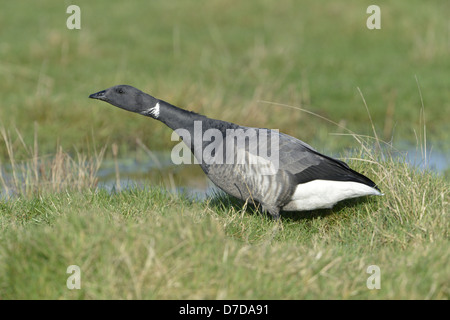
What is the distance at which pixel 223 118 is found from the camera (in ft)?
34.5

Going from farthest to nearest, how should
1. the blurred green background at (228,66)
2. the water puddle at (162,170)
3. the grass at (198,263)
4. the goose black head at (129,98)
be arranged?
the blurred green background at (228,66), the water puddle at (162,170), the goose black head at (129,98), the grass at (198,263)

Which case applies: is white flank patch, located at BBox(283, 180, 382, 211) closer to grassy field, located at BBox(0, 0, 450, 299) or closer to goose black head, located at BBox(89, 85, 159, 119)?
grassy field, located at BBox(0, 0, 450, 299)

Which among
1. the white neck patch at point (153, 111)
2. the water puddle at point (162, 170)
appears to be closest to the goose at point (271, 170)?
the white neck patch at point (153, 111)

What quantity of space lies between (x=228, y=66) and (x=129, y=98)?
746cm

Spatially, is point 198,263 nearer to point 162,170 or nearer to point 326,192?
point 326,192

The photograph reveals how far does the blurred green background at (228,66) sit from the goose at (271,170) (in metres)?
2.32

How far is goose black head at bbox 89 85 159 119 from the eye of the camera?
6293 mm

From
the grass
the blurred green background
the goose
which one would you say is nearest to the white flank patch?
the goose

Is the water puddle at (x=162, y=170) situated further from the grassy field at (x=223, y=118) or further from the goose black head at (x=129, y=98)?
the goose black head at (x=129, y=98)

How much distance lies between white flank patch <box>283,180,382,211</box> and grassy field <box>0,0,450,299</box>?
0.32 metres

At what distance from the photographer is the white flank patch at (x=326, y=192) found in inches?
228

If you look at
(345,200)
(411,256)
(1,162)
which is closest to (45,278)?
(411,256)
